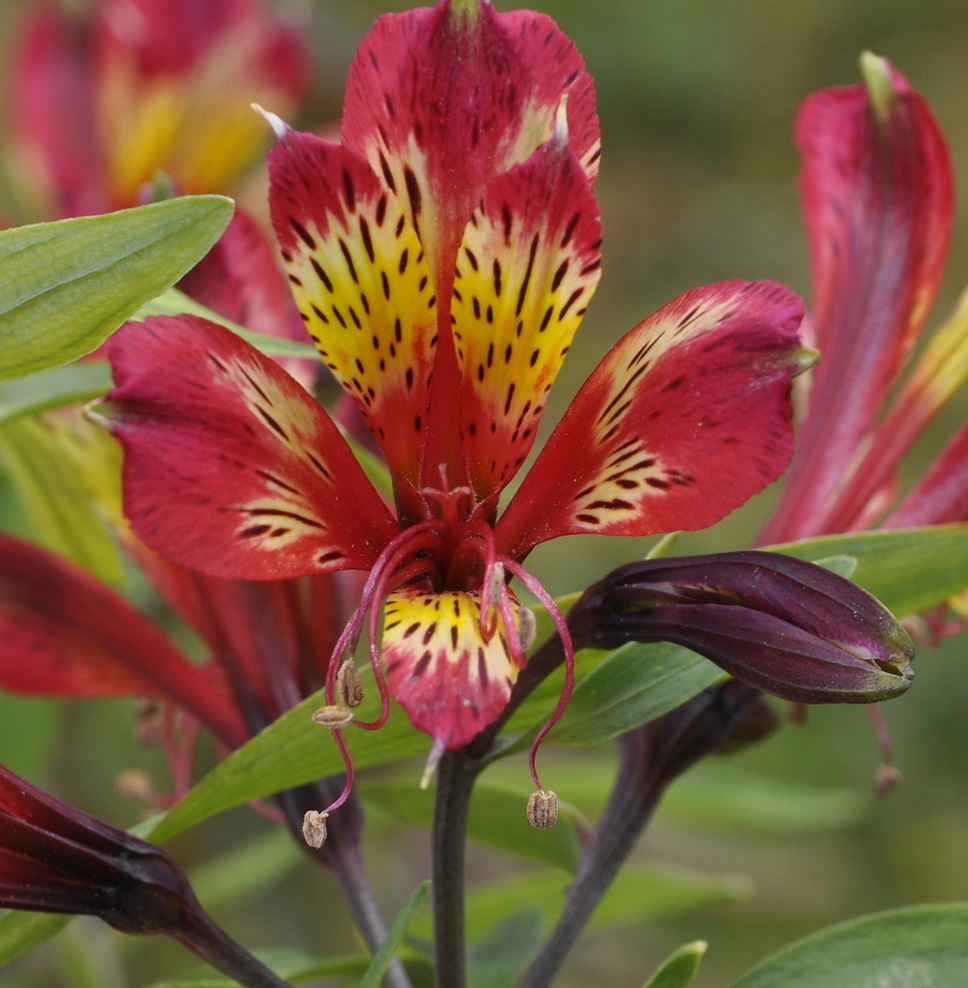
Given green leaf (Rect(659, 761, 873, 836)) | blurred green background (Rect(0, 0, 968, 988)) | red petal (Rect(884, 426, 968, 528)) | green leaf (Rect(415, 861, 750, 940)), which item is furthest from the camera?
blurred green background (Rect(0, 0, 968, 988))

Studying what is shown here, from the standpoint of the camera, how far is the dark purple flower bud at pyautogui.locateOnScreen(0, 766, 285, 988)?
1.31 ft

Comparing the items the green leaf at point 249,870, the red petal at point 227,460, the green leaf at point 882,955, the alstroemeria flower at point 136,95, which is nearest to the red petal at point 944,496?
the green leaf at point 882,955

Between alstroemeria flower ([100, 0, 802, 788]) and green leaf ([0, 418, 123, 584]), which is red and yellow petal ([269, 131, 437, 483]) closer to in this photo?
alstroemeria flower ([100, 0, 802, 788])

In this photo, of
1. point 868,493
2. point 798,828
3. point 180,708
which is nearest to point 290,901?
point 798,828

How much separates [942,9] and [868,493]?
279cm

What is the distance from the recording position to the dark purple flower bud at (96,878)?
0.40m

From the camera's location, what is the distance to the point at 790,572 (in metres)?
0.37

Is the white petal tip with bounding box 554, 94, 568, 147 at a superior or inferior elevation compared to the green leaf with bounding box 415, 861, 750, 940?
superior

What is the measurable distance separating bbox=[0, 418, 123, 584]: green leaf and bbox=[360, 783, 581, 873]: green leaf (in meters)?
0.20

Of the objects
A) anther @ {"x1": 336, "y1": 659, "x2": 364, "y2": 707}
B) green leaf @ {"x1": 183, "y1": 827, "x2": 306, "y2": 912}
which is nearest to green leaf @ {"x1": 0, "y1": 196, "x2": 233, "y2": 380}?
anther @ {"x1": 336, "y1": 659, "x2": 364, "y2": 707}

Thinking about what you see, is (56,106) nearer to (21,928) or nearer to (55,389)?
(55,389)

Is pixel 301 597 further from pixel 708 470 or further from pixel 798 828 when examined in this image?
pixel 798 828

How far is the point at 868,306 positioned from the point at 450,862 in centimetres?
30

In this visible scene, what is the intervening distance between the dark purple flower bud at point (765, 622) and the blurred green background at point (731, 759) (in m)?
0.39
